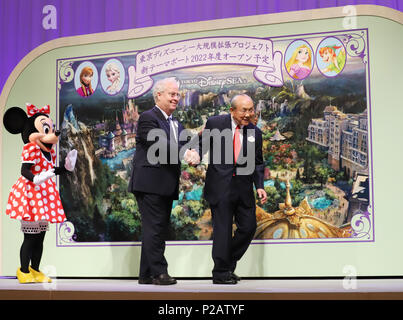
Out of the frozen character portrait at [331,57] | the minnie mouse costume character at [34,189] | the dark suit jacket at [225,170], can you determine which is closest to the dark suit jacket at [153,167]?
the dark suit jacket at [225,170]

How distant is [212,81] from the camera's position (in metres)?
4.45

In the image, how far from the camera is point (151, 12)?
4609 millimetres

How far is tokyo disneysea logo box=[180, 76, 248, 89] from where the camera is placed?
4391 mm

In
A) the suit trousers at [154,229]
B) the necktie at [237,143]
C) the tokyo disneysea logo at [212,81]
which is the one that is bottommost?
the suit trousers at [154,229]

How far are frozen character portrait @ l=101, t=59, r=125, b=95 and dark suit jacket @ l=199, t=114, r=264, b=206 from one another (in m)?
1.13

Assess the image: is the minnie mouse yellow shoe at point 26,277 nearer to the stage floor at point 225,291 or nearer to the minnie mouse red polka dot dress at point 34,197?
the stage floor at point 225,291

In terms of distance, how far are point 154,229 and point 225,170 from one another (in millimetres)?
601

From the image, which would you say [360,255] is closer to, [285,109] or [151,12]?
[285,109]

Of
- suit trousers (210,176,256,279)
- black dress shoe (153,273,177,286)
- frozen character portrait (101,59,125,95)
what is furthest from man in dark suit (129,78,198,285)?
frozen character portrait (101,59,125,95)

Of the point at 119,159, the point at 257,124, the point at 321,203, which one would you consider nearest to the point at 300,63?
the point at 257,124

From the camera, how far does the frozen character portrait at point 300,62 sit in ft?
14.0

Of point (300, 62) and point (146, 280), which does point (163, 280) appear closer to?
point (146, 280)

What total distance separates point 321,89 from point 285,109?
0.31 m
